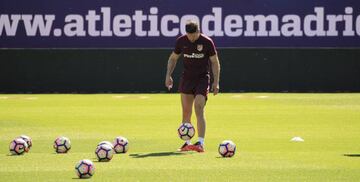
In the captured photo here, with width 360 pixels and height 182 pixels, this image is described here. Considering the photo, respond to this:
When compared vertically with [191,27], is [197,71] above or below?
below

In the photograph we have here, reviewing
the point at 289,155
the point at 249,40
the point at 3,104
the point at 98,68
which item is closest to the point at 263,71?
the point at 249,40

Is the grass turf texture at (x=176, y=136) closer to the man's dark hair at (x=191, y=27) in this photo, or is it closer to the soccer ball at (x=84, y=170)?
the soccer ball at (x=84, y=170)

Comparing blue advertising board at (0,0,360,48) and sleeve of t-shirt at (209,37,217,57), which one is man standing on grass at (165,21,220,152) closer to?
sleeve of t-shirt at (209,37,217,57)

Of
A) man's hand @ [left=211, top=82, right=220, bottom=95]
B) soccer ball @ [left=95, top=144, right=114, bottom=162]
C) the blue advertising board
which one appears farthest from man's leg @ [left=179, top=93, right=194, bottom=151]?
the blue advertising board

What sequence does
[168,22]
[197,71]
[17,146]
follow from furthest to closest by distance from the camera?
1. [168,22]
2. [197,71]
3. [17,146]

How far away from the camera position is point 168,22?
35.6 metres

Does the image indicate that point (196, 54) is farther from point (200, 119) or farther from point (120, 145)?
point (120, 145)

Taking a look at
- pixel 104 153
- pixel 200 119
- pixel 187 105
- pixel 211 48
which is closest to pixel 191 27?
pixel 211 48

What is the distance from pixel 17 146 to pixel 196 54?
133 inches

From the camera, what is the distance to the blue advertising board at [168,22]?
35469 mm

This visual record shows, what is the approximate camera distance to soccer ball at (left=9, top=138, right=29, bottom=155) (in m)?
15.1

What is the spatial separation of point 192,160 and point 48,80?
21256 millimetres

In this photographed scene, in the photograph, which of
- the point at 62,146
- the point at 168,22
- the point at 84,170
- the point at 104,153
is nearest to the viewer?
the point at 84,170

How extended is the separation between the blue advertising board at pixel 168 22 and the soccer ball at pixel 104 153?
70.2 ft
